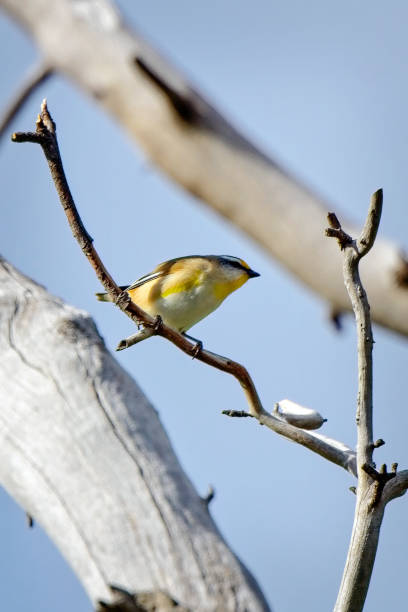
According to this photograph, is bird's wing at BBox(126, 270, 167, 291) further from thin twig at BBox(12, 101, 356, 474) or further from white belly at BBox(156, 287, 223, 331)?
thin twig at BBox(12, 101, 356, 474)

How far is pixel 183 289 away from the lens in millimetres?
5406

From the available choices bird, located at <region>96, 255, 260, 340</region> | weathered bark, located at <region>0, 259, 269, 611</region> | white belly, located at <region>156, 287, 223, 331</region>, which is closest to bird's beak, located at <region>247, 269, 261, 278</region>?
bird, located at <region>96, 255, 260, 340</region>

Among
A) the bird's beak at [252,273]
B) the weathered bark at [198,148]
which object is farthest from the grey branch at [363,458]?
the bird's beak at [252,273]

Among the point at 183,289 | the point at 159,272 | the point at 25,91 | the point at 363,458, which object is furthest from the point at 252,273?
the point at 363,458

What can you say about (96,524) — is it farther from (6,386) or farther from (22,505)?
(6,386)

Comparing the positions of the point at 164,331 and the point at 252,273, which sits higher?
the point at 252,273

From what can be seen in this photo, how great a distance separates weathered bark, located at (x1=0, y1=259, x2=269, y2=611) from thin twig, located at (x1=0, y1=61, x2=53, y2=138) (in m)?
1.49

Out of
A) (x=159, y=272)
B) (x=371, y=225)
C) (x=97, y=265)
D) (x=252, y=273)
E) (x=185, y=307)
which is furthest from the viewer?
(x=252, y=273)

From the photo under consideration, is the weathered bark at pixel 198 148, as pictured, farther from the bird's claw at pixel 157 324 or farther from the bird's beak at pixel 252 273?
the bird's beak at pixel 252 273

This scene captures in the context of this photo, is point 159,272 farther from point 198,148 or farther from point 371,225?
point 371,225

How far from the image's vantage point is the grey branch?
236 cm

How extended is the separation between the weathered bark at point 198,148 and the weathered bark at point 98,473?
2.63 feet

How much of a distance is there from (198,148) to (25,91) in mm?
1088

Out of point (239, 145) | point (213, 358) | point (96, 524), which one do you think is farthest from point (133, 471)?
point (239, 145)
